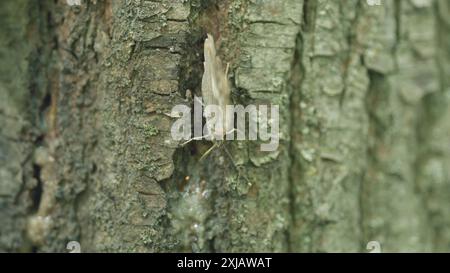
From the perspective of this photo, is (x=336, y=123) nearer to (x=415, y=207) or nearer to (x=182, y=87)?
(x=415, y=207)

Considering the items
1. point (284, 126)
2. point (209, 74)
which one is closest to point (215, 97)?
point (209, 74)

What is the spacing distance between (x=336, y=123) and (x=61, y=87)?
0.97 meters

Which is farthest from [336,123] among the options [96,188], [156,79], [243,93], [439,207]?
[96,188]

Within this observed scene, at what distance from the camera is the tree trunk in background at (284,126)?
5.57 feet

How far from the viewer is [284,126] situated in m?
1.74

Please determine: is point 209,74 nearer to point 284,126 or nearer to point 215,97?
point 215,97

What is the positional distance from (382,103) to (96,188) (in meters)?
1.02

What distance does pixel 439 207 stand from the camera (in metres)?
1.73

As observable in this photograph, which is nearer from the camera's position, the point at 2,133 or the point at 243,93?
the point at 243,93

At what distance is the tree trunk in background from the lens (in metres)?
1.70

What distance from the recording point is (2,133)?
193 cm
